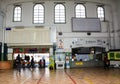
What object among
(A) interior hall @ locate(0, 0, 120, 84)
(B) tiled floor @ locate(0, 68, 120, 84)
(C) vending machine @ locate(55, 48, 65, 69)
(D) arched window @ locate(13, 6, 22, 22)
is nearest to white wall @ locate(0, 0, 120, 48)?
(A) interior hall @ locate(0, 0, 120, 84)

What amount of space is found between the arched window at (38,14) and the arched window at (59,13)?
138 centimetres

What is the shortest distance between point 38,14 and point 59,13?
206 cm

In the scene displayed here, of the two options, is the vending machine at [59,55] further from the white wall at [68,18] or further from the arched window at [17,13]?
the arched window at [17,13]

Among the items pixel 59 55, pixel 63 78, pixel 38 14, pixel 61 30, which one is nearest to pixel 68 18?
pixel 61 30

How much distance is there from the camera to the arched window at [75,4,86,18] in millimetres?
19109

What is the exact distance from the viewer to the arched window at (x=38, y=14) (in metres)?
19.1

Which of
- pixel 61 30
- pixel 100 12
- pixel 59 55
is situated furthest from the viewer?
pixel 100 12

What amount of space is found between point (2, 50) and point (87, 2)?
938cm

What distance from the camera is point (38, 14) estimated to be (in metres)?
19.1

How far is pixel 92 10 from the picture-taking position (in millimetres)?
19141

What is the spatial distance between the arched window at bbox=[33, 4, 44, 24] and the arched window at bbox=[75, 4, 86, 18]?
3385 millimetres

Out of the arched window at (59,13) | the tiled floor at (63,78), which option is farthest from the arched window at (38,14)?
the tiled floor at (63,78)

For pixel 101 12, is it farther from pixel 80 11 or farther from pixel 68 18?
pixel 68 18

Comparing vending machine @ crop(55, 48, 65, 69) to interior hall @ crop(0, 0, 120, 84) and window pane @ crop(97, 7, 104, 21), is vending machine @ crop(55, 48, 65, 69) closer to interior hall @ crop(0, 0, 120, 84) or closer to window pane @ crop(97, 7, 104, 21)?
interior hall @ crop(0, 0, 120, 84)
